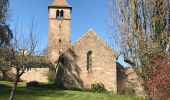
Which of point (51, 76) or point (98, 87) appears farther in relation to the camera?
point (51, 76)

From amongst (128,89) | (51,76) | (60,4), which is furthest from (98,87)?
(60,4)

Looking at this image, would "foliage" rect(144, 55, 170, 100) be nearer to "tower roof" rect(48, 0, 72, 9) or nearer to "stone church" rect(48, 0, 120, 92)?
"stone church" rect(48, 0, 120, 92)

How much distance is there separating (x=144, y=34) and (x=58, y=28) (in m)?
40.5

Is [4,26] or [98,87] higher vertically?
[4,26]

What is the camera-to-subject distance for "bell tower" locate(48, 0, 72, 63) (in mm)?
Answer: 60594

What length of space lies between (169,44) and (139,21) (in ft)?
7.82

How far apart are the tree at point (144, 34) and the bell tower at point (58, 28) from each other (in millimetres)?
35961

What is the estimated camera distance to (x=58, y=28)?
206ft

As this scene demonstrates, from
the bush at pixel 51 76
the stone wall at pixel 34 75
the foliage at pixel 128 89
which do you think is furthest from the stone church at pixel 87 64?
the stone wall at pixel 34 75

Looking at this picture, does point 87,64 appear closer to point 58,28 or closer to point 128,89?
point 128,89

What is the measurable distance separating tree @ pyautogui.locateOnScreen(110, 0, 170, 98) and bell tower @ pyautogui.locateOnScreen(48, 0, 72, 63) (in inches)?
1416

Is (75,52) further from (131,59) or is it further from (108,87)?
(131,59)

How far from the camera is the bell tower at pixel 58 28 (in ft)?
199

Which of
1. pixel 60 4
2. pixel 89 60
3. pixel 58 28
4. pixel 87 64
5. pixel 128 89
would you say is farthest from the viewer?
pixel 60 4
